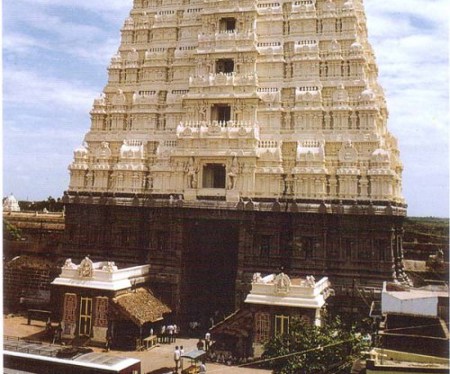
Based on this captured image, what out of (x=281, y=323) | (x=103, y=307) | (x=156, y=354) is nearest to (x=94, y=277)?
(x=103, y=307)

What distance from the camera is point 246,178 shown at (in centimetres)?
3206

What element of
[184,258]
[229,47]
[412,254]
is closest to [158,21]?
[229,47]

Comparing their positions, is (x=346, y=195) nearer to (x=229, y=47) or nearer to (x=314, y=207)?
(x=314, y=207)

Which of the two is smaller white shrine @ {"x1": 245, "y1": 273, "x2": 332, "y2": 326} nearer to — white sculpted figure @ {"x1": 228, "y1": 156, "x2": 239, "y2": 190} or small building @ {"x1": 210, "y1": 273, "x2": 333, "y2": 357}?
small building @ {"x1": 210, "y1": 273, "x2": 333, "y2": 357}

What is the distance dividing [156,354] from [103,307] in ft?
13.3

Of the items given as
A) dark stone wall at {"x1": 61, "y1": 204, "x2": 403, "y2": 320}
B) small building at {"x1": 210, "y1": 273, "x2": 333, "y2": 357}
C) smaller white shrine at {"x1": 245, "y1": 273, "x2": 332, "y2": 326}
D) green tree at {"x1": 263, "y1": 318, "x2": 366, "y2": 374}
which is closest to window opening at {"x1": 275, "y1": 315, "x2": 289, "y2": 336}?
small building at {"x1": 210, "y1": 273, "x2": 333, "y2": 357}

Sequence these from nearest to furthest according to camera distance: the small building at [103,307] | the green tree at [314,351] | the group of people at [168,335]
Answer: the green tree at [314,351] → the small building at [103,307] → the group of people at [168,335]

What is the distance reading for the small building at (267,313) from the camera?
25375 millimetres

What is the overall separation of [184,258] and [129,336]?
6457 millimetres

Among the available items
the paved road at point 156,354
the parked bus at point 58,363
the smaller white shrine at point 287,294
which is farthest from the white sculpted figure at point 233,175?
the parked bus at point 58,363

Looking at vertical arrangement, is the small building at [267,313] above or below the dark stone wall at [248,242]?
below

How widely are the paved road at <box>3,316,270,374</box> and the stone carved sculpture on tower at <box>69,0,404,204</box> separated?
942 cm

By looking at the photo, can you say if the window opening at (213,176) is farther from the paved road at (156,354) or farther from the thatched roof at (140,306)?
the paved road at (156,354)

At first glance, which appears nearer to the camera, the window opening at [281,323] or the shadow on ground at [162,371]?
the shadow on ground at [162,371]
